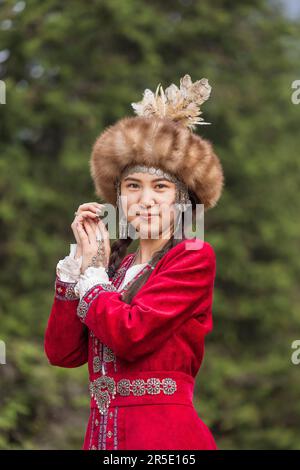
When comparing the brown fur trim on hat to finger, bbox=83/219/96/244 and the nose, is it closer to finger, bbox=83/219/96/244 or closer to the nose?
the nose

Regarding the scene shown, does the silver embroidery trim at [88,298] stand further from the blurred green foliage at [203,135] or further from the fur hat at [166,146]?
the blurred green foliage at [203,135]

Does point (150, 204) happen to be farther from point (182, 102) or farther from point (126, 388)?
point (126, 388)

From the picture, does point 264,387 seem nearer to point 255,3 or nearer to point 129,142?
point 255,3

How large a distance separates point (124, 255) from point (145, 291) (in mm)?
504

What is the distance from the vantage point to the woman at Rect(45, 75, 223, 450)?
2635 mm

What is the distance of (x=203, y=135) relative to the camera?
29.2 ft

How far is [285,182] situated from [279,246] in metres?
0.74

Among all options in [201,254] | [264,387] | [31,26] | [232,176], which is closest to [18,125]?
[31,26]

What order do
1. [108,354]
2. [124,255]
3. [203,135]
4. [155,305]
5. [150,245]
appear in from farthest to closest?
[203,135], [124,255], [150,245], [108,354], [155,305]

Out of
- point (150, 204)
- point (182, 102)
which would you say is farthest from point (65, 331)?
point (182, 102)

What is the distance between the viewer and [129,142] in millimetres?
2838

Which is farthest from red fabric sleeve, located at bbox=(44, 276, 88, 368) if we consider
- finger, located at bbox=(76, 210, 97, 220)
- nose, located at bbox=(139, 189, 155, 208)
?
nose, located at bbox=(139, 189, 155, 208)

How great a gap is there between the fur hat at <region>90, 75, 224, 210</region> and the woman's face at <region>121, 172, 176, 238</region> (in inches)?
2.0

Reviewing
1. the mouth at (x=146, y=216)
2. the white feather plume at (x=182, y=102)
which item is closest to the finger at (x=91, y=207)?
the mouth at (x=146, y=216)
